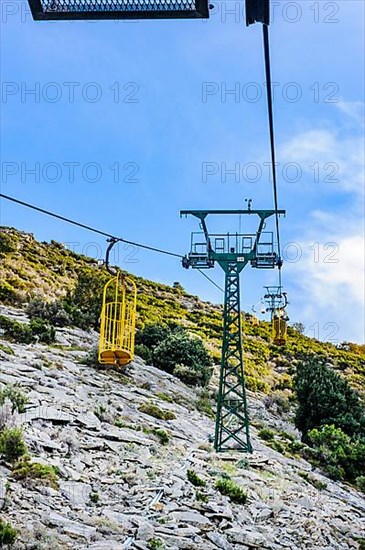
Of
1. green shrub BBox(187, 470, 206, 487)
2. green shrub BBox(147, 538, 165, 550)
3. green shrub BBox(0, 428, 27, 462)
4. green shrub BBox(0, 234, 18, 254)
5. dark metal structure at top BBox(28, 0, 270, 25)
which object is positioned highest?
green shrub BBox(0, 234, 18, 254)

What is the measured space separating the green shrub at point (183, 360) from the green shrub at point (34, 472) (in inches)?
647

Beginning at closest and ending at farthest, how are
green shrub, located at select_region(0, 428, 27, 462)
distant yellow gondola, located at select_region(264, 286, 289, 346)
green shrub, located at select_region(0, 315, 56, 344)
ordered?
green shrub, located at select_region(0, 428, 27, 462), distant yellow gondola, located at select_region(264, 286, 289, 346), green shrub, located at select_region(0, 315, 56, 344)

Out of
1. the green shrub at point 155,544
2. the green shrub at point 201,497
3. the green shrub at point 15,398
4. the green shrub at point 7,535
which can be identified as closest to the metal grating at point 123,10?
the green shrub at point 7,535

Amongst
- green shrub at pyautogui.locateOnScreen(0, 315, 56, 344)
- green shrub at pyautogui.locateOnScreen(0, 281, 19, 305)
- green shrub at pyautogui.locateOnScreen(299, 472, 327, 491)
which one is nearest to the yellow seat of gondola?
green shrub at pyautogui.locateOnScreen(299, 472, 327, 491)

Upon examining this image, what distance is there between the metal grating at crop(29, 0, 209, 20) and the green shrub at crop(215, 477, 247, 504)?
1206 cm

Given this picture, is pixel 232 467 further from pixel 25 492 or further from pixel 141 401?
pixel 25 492

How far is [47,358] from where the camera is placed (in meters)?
21.5

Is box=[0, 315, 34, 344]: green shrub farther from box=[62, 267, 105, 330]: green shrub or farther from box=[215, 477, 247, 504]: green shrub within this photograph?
box=[215, 477, 247, 504]: green shrub

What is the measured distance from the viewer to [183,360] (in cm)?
2875

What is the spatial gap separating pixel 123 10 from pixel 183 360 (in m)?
27.0

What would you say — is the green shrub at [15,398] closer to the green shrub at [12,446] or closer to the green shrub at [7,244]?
the green shrub at [12,446]

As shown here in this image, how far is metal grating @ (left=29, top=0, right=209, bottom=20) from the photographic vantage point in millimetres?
2178

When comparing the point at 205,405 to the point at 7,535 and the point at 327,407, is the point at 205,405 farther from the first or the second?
the point at 7,535

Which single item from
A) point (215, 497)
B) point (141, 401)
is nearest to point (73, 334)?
point (141, 401)
